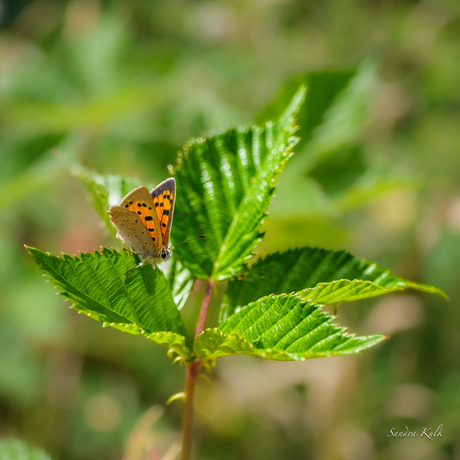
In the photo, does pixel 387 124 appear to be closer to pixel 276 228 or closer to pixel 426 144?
pixel 426 144

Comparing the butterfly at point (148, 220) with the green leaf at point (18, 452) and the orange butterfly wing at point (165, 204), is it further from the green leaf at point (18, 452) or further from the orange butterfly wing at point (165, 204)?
the green leaf at point (18, 452)

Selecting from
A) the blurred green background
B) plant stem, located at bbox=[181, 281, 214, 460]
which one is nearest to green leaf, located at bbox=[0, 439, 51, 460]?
plant stem, located at bbox=[181, 281, 214, 460]

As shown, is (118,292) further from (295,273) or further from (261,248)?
(261,248)

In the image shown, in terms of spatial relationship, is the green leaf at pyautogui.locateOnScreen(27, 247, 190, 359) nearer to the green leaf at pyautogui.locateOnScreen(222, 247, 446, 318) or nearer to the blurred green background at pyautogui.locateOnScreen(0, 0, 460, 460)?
the green leaf at pyautogui.locateOnScreen(222, 247, 446, 318)
